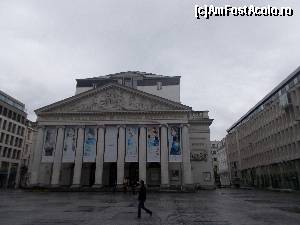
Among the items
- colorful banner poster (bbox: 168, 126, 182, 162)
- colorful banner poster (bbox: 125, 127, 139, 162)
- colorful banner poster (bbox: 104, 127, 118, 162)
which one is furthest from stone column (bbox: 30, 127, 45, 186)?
colorful banner poster (bbox: 168, 126, 182, 162)

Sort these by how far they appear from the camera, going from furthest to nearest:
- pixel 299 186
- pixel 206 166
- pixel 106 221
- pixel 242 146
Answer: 1. pixel 242 146
2. pixel 206 166
3. pixel 299 186
4. pixel 106 221

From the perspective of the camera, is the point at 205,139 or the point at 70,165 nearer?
the point at 70,165

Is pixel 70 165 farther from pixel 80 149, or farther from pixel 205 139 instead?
pixel 205 139

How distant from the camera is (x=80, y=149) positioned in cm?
4397

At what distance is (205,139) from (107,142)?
1966 cm

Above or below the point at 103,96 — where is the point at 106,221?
Answer: below

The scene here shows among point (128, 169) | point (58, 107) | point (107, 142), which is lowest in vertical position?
point (128, 169)

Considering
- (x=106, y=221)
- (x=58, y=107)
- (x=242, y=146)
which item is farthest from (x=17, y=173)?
(x=106, y=221)

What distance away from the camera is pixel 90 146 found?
43406 mm

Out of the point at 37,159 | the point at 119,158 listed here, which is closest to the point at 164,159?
the point at 119,158

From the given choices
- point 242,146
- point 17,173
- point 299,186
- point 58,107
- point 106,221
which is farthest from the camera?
point 242,146

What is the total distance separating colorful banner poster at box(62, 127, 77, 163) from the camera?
141ft

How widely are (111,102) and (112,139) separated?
6.33 metres

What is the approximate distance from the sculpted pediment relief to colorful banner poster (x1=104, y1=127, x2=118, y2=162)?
3.65 meters
